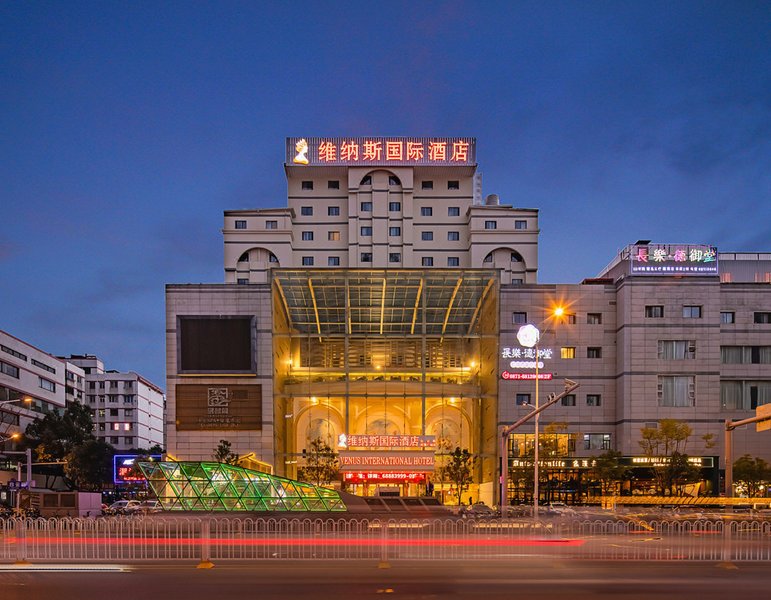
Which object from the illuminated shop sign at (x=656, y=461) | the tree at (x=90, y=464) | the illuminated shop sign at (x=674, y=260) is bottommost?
the tree at (x=90, y=464)

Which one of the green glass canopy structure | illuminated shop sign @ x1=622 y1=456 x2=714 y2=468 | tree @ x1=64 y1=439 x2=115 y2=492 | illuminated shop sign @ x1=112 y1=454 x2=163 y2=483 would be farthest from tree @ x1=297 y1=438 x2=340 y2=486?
illuminated shop sign @ x1=622 y1=456 x2=714 y2=468

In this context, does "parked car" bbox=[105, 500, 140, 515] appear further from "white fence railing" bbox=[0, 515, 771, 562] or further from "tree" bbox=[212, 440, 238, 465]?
"white fence railing" bbox=[0, 515, 771, 562]

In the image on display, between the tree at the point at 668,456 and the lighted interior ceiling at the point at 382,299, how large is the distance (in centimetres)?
1911

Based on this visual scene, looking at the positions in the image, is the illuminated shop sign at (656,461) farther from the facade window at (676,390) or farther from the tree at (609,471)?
the facade window at (676,390)

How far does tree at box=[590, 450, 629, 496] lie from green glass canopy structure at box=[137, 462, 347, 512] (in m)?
26.8

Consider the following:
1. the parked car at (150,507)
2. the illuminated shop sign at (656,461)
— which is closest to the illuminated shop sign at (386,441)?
the illuminated shop sign at (656,461)

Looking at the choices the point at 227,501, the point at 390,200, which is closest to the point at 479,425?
the point at 390,200

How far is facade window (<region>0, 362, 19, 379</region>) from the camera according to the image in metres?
73.1

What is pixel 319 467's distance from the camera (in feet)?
196

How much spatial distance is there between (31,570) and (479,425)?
52281mm

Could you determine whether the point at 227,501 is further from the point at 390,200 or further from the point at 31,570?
the point at 390,200

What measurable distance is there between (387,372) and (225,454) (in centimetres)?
1796

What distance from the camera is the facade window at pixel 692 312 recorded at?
192ft

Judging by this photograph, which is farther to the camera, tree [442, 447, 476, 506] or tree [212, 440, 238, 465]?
tree [442, 447, 476, 506]
